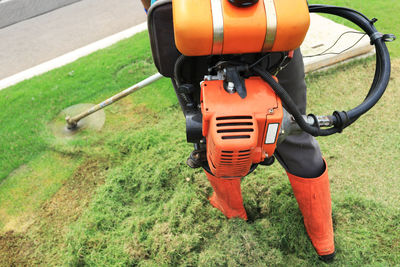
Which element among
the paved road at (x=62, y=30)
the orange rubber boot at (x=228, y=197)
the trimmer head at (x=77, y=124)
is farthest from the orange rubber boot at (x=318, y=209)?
the paved road at (x=62, y=30)

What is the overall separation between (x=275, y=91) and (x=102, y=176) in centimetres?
175

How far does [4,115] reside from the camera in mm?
3078

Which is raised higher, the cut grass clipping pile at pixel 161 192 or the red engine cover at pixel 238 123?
the red engine cover at pixel 238 123

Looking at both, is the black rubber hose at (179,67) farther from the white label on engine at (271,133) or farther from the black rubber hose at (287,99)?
the white label on engine at (271,133)

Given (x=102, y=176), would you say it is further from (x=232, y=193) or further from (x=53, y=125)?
(x=232, y=193)

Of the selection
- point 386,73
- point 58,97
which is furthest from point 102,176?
point 386,73

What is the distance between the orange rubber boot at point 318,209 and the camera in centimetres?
167

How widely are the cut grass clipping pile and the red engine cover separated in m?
0.86

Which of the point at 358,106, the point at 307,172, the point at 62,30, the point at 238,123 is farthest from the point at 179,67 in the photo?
the point at 62,30

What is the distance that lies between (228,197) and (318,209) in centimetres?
51

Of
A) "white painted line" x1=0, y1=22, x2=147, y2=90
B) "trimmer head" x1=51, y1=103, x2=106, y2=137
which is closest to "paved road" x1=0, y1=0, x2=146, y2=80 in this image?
"white painted line" x1=0, y1=22, x2=147, y2=90

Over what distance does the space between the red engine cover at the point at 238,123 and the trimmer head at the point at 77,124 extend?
204 centimetres

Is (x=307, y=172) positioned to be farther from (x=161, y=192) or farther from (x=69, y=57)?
(x=69, y=57)

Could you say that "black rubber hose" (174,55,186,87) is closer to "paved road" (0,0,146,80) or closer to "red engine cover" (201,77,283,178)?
"red engine cover" (201,77,283,178)
